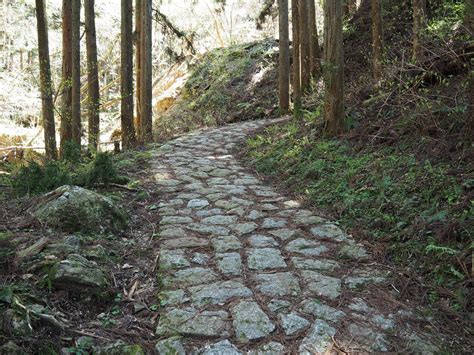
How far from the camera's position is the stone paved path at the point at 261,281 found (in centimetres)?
258

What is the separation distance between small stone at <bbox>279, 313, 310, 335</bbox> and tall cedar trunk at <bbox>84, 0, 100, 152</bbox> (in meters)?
6.78

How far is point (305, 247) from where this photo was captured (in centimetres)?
399

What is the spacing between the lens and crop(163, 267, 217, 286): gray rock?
3.26 m

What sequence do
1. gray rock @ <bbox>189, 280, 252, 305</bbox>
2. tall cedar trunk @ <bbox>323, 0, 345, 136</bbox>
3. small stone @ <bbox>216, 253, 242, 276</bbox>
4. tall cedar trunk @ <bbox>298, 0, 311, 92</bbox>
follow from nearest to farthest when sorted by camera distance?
gray rock @ <bbox>189, 280, 252, 305</bbox>, small stone @ <bbox>216, 253, 242, 276</bbox>, tall cedar trunk @ <bbox>323, 0, 345, 136</bbox>, tall cedar trunk @ <bbox>298, 0, 311, 92</bbox>

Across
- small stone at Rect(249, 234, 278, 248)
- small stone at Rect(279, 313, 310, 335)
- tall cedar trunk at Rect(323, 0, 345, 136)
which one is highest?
tall cedar trunk at Rect(323, 0, 345, 136)

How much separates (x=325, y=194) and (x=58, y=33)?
19.5 metres

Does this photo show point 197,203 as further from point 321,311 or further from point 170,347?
point 170,347

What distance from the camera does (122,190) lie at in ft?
18.3

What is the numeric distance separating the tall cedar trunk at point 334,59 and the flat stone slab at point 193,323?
15.5 ft

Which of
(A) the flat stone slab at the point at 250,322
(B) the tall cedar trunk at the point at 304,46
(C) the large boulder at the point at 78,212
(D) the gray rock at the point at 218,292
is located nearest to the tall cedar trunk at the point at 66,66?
(C) the large boulder at the point at 78,212

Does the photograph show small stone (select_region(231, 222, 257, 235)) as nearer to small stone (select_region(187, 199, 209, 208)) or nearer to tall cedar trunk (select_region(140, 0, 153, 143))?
small stone (select_region(187, 199, 209, 208))

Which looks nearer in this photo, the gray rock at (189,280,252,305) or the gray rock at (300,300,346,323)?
the gray rock at (300,300,346,323)

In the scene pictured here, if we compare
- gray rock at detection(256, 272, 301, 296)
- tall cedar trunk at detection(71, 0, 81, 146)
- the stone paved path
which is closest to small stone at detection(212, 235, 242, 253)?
the stone paved path

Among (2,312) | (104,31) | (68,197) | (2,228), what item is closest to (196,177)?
(68,197)
